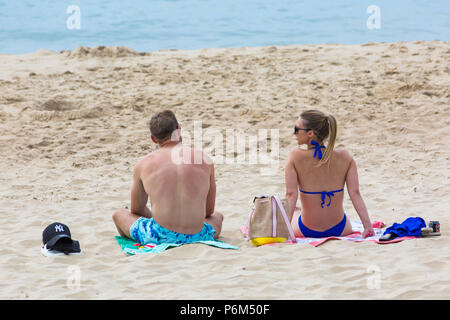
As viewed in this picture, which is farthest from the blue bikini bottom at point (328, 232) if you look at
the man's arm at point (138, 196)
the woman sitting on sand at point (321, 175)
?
the man's arm at point (138, 196)

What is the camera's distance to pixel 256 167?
7.77m

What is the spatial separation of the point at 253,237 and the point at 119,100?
5.90 metres

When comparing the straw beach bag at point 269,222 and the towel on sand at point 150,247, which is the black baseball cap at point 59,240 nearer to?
the towel on sand at point 150,247

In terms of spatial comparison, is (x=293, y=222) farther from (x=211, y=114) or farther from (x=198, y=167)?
(x=211, y=114)

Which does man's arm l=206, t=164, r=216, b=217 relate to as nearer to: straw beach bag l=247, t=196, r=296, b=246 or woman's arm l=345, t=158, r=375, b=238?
straw beach bag l=247, t=196, r=296, b=246

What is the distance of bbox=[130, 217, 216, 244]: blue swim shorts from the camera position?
460 centimetres

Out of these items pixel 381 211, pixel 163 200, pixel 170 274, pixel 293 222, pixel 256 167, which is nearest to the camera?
pixel 170 274

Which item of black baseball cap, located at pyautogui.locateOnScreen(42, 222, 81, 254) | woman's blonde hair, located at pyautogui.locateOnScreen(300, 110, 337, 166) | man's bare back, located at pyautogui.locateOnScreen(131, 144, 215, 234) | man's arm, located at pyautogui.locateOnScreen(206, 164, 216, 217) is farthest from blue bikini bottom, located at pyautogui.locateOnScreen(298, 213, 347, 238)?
black baseball cap, located at pyautogui.locateOnScreen(42, 222, 81, 254)

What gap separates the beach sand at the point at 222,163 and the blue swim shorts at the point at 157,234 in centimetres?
14

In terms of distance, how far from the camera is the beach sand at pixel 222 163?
377cm

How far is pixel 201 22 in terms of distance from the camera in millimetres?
28531

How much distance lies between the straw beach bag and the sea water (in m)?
18.4

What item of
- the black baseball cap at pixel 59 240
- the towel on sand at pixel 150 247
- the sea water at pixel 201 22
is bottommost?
the towel on sand at pixel 150 247

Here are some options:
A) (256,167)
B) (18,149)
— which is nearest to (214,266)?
(256,167)
